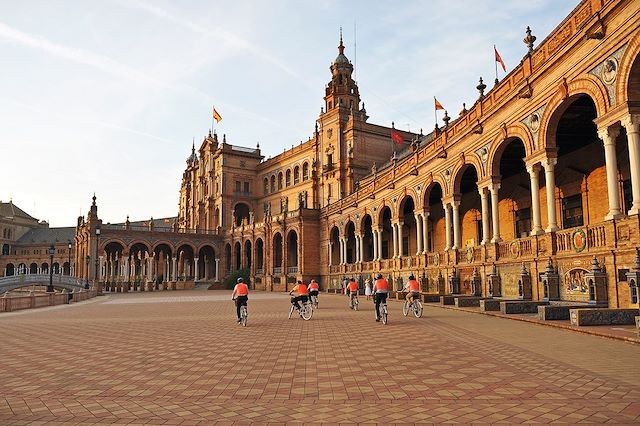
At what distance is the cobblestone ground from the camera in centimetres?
567

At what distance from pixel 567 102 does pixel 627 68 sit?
324cm

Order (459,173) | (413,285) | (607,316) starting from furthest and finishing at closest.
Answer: (459,173) < (413,285) < (607,316)

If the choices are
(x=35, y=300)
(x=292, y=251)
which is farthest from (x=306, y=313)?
(x=292, y=251)

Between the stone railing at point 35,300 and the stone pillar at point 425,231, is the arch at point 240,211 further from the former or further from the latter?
the stone pillar at point 425,231

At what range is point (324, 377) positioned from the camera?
7.66 metres

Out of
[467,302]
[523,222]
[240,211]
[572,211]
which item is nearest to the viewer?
[467,302]

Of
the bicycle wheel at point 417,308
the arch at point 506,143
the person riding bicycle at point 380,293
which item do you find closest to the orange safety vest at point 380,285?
the person riding bicycle at point 380,293

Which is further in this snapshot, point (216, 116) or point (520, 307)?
point (216, 116)

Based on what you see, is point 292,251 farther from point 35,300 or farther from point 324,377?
point 324,377

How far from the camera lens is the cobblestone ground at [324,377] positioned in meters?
5.67

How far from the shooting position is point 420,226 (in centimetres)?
3172

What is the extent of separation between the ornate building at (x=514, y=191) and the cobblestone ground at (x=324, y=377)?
15.0 feet

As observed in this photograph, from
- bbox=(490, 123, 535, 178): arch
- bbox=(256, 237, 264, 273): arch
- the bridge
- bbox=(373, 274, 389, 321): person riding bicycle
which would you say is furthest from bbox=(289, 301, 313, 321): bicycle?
bbox=(256, 237, 264, 273): arch

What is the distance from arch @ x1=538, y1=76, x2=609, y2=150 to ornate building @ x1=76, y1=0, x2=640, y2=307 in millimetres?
46
